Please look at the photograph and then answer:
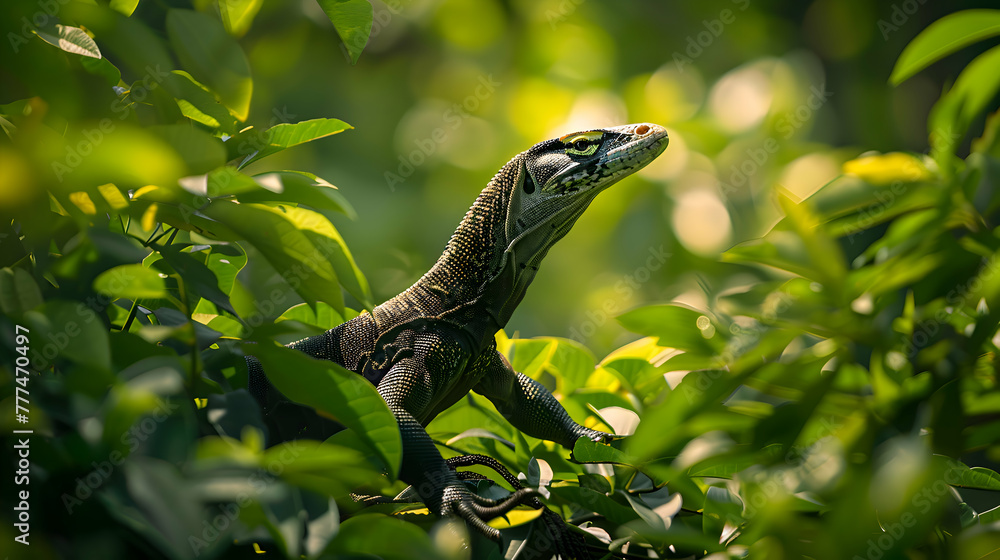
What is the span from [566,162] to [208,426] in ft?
3.10

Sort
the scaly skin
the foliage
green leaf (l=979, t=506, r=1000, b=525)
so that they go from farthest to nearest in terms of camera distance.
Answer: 1. the scaly skin
2. green leaf (l=979, t=506, r=1000, b=525)
3. the foliage

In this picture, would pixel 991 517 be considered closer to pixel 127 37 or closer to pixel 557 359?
pixel 557 359

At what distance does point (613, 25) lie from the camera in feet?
12.1

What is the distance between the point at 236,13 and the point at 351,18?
7.7 inches

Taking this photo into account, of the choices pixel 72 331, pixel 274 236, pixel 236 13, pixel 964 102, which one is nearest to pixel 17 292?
pixel 72 331

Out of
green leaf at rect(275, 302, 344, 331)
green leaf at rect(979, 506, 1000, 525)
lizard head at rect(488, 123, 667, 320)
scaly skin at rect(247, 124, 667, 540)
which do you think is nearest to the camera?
green leaf at rect(979, 506, 1000, 525)

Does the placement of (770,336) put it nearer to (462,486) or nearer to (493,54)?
(462,486)

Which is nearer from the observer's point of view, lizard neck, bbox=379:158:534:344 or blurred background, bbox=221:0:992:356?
lizard neck, bbox=379:158:534:344

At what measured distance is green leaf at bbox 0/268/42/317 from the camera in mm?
473

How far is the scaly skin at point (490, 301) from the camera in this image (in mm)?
1194

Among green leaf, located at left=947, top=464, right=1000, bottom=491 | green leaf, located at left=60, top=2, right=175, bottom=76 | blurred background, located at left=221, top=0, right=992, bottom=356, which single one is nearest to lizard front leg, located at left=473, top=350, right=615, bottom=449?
green leaf, located at left=947, top=464, right=1000, bottom=491

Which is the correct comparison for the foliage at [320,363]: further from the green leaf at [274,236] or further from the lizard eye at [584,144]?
the lizard eye at [584,144]

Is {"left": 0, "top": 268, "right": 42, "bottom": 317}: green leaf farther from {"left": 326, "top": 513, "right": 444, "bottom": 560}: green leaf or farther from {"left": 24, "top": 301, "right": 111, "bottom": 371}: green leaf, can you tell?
{"left": 326, "top": 513, "right": 444, "bottom": 560}: green leaf

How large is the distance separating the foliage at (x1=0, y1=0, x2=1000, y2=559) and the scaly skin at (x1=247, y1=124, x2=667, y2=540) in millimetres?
607
